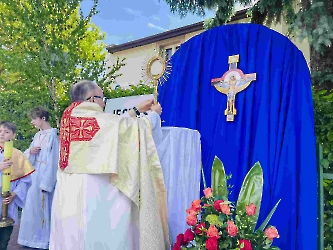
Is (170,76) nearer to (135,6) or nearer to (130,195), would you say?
(130,195)

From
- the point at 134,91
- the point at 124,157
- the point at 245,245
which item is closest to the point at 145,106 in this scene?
the point at 124,157

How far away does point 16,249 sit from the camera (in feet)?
15.5

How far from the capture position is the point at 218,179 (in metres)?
3.19

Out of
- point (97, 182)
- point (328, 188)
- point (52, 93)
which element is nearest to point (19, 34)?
point (52, 93)

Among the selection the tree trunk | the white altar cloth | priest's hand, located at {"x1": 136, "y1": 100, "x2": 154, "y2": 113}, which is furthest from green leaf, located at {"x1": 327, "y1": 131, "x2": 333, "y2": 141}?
the tree trunk

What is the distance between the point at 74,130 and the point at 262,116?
1531 millimetres

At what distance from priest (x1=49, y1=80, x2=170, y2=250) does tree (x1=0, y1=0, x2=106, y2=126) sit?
377cm

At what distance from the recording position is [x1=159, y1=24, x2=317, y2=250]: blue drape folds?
2.77 m

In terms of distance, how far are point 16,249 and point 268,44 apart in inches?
157

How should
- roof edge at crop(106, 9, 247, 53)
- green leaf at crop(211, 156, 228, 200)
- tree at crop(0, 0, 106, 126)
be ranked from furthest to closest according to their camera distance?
1. roof edge at crop(106, 9, 247, 53)
2. tree at crop(0, 0, 106, 126)
3. green leaf at crop(211, 156, 228, 200)

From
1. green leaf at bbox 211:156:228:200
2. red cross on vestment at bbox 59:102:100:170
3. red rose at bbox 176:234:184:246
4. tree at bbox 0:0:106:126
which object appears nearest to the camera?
red rose at bbox 176:234:184:246

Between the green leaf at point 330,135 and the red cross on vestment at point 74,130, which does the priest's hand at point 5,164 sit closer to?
the red cross on vestment at point 74,130

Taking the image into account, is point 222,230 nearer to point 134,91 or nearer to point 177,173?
point 177,173

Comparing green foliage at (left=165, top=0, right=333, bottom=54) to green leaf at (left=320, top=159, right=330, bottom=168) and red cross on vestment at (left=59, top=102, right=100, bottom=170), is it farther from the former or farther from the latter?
red cross on vestment at (left=59, top=102, right=100, bottom=170)
